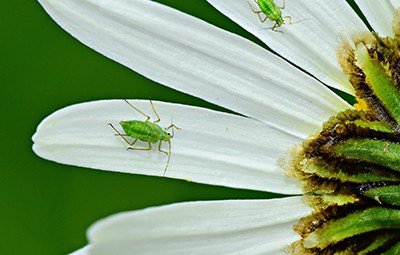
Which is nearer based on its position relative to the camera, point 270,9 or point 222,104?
point 270,9

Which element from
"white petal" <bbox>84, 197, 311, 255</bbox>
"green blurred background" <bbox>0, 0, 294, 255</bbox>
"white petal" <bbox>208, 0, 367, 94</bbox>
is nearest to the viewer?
"white petal" <bbox>84, 197, 311, 255</bbox>

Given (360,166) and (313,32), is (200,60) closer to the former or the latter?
(313,32)

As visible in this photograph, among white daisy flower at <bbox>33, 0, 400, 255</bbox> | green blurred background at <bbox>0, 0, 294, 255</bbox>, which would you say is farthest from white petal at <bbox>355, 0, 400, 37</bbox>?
green blurred background at <bbox>0, 0, 294, 255</bbox>

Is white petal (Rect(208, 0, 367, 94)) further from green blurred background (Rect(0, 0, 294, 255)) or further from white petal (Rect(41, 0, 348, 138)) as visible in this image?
green blurred background (Rect(0, 0, 294, 255))

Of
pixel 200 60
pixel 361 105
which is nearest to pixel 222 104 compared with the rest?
pixel 200 60

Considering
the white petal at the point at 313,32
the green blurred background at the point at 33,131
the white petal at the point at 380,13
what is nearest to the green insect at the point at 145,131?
the white petal at the point at 313,32

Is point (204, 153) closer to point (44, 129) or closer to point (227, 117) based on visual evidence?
point (227, 117)

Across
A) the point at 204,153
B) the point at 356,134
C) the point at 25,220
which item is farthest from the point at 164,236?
the point at 25,220
